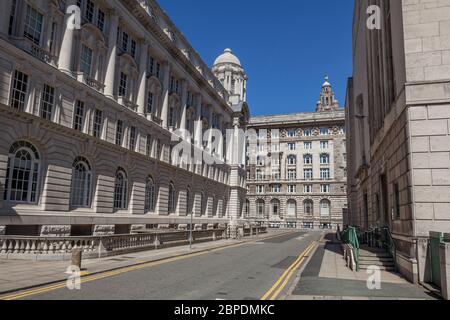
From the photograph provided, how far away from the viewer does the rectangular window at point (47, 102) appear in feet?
75.9

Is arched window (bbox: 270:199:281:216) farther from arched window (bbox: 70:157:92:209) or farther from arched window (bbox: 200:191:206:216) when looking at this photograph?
arched window (bbox: 70:157:92:209)

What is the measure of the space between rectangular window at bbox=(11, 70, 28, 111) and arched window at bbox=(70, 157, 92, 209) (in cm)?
573

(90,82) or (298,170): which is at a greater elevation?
(298,170)

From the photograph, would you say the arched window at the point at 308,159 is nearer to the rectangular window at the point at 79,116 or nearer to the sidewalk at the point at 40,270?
the rectangular window at the point at 79,116

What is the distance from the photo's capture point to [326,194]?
306 feet

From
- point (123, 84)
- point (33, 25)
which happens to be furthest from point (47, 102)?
point (123, 84)

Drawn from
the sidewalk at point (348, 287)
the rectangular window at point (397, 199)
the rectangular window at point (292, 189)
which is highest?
the rectangular window at point (292, 189)

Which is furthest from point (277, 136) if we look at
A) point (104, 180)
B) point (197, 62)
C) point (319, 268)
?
point (319, 268)

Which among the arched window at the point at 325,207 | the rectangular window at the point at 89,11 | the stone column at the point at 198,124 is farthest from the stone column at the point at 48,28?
the arched window at the point at 325,207

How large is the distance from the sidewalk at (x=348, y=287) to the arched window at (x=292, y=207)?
81.7m

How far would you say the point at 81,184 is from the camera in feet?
87.6

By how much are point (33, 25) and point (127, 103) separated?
10824 millimetres

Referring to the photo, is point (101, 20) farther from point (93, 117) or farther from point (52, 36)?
point (93, 117)
